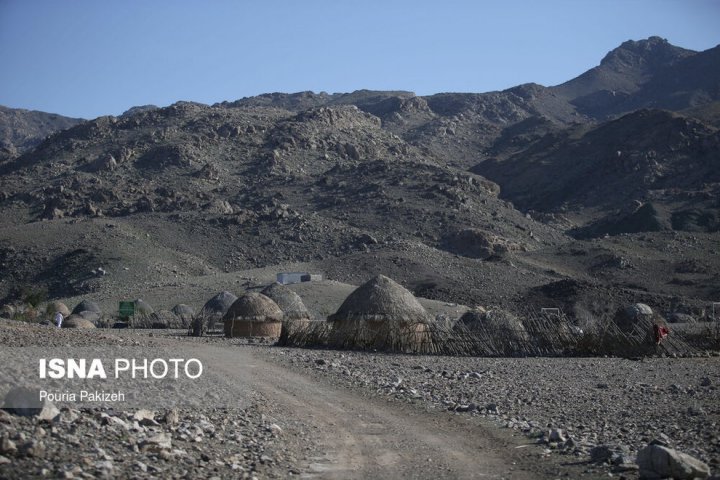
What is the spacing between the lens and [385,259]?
56.9m

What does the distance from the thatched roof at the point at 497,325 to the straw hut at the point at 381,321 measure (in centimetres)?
119

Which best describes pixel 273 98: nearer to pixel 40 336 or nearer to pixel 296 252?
pixel 296 252

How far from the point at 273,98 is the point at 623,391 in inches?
6314

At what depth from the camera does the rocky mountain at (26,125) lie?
512 feet

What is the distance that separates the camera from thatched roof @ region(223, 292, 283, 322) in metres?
30.3

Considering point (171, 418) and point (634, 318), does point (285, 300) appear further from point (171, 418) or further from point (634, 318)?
point (171, 418)

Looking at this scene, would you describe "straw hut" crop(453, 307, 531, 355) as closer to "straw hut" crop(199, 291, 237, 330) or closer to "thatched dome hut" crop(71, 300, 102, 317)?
"straw hut" crop(199, 291, 237, 330)

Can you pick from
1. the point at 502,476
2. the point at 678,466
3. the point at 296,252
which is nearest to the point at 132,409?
the point at 502,476

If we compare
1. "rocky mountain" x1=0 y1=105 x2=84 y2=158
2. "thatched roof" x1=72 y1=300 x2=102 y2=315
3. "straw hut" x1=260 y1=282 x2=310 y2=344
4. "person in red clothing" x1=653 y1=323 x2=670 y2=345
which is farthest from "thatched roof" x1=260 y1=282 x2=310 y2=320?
"rocky mountain" x1=0 y1=105 x2=84 y2=158

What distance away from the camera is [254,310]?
30.4 metres

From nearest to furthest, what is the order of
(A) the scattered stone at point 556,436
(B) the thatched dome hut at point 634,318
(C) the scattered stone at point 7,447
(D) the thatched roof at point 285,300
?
(C) the scattered stone at point 7,447, (A) the scattered stone at point 556,436, (B) the thatched dome hut at point 634,318, (D) the thatched roof at point 285,300

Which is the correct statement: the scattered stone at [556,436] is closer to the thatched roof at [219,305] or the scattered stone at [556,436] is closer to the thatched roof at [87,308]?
the thatched roof at [219,305]

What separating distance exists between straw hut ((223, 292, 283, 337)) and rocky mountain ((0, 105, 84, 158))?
128 m

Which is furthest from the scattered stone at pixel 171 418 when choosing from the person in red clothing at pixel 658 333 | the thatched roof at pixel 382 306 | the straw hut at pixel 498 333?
the person in red clothing at pixel 658 333
